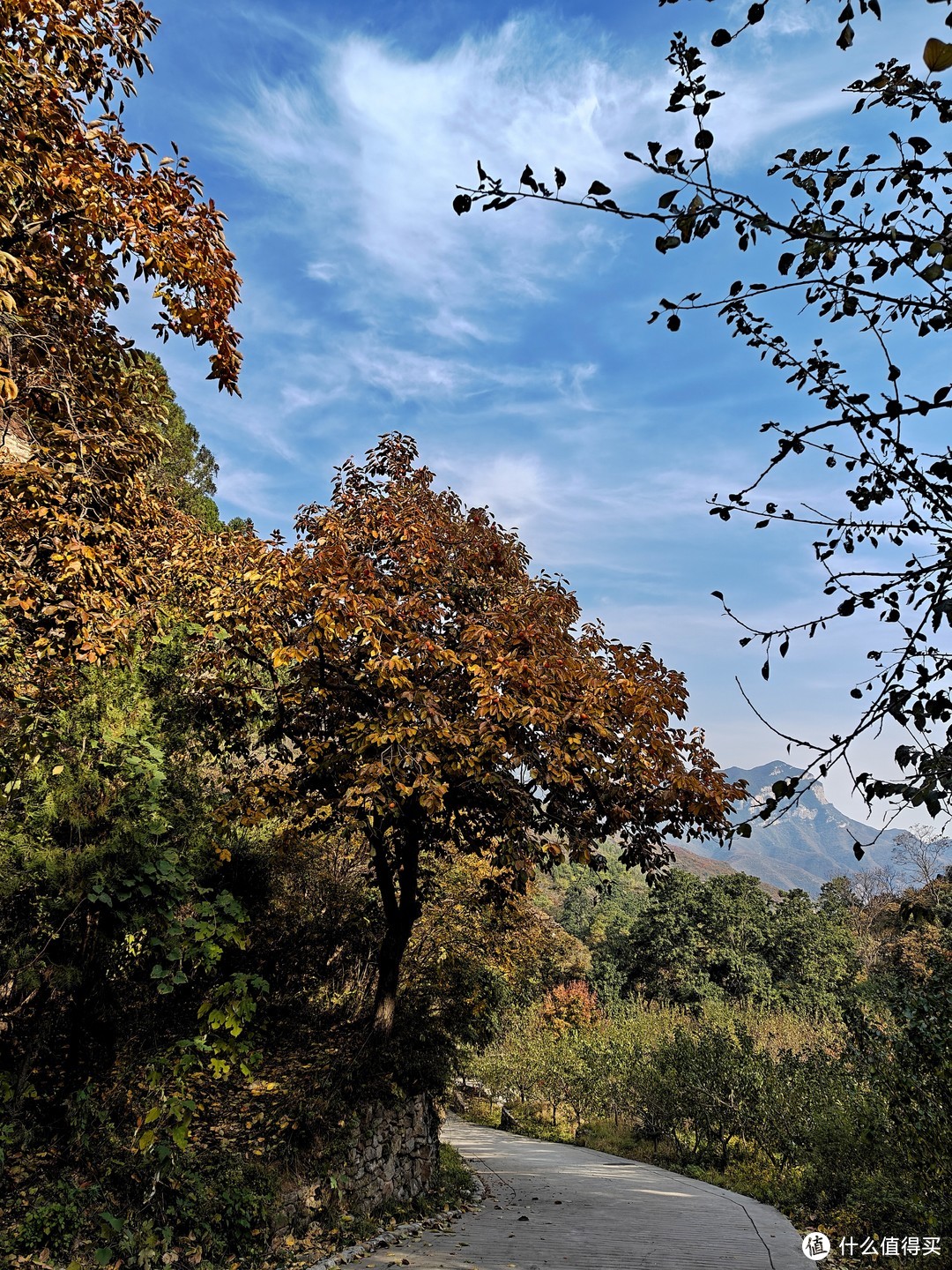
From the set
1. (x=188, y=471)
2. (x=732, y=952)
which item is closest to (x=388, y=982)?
(x=732, y=952)

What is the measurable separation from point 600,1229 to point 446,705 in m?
5.55

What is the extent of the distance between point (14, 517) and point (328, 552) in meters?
2.55

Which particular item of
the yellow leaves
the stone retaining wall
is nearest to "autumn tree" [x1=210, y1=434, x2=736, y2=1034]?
the stone retaining wall

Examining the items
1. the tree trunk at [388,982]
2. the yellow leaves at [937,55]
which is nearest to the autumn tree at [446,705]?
the tree trunk at [388,982]

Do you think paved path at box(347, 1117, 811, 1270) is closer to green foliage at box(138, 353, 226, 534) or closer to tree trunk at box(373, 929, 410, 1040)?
tree trunk at box(373, 929, 410, 1040)

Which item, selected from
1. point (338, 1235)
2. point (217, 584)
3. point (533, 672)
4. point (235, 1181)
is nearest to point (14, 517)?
point (217, 584)

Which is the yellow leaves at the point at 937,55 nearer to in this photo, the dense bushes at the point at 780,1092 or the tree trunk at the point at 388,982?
the dense bushes at the point at 780,1092

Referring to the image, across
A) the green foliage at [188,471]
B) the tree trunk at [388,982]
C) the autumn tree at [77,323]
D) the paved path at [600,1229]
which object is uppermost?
the green foliage at [188,471]

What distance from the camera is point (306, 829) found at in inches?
314

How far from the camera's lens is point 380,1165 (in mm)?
7438

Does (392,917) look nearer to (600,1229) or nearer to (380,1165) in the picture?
(380,1165)

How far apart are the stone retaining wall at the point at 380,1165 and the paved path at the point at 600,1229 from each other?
595 millimetres

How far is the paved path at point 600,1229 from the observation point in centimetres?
627

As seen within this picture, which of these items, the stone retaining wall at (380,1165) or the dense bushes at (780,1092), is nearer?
the stone retaining wall at (380,1165)
